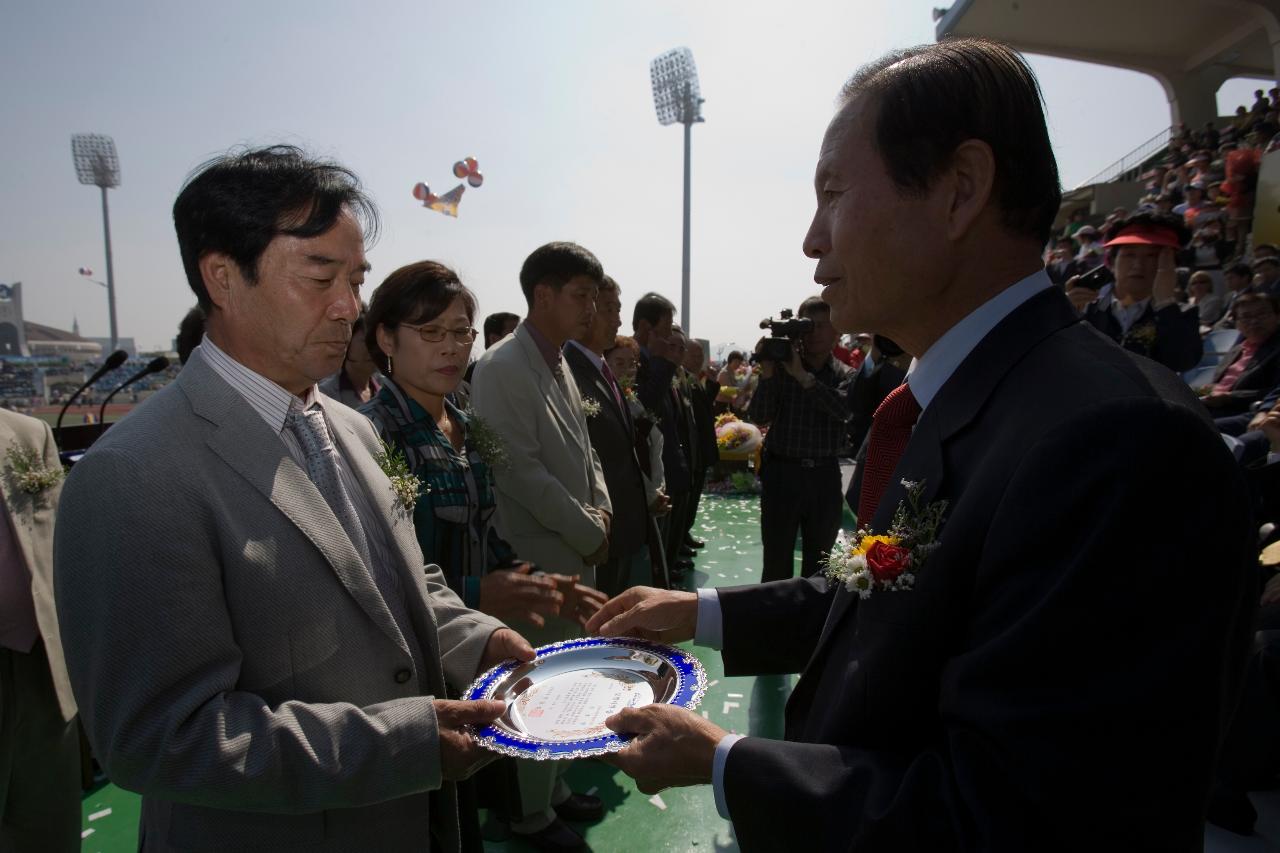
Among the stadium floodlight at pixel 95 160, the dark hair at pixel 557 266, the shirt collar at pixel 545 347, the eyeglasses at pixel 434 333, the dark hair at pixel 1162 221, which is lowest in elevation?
the shirt collar at pixel 545 347

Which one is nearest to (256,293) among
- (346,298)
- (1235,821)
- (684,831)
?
(346,298)

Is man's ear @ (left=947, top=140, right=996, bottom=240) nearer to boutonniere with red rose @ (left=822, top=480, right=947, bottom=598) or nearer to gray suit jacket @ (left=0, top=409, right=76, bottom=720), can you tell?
boutonniere with red rose @ (left=822, top=480, right=947, bottom=598)

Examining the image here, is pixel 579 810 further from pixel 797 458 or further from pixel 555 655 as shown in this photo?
pixel 797 458

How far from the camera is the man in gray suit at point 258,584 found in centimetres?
127

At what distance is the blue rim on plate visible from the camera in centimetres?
146

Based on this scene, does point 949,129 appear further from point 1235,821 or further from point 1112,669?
point 1235,821

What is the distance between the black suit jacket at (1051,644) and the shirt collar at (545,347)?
2.88 metres

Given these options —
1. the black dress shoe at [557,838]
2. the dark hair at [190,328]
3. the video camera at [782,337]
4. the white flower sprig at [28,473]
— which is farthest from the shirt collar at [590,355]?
the white flower sprig at [28,473]

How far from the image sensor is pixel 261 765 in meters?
1.29

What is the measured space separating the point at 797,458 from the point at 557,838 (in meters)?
3.32

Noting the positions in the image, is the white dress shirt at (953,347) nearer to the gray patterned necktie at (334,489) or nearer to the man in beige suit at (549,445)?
the gray patterned necktie at (334,489)

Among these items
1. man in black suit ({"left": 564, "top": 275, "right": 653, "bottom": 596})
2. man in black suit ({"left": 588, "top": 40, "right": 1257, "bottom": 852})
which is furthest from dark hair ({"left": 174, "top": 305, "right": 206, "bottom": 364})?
man in black suit ({"left": 588, "top": 40, "right": 1257, "bottom": 852})

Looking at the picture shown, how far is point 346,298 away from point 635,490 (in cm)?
322

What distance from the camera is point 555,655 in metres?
2.00
